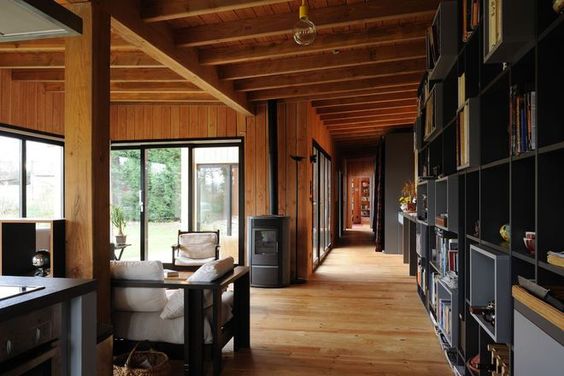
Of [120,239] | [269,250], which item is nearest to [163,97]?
[120,239]

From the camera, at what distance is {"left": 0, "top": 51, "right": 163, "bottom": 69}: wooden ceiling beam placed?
14.8 ft

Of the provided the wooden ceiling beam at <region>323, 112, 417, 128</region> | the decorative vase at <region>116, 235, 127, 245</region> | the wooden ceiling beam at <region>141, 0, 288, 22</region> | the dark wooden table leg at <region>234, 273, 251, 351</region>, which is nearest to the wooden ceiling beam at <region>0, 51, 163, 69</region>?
the wooden ceiling beam at <region>141, 0, 288, 22</region>

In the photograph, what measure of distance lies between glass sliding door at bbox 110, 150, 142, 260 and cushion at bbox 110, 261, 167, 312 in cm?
441

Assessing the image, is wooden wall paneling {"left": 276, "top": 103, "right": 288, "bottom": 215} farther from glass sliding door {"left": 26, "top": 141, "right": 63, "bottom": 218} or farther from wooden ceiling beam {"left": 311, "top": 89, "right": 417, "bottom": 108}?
glass sliding door {"left": 26, "top": 141, "right": 63, "bottom": 218}

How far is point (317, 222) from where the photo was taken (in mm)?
7727

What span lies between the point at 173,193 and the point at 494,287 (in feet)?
19.1

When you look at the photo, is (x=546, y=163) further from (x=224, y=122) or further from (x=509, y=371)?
(x=224, y=122)

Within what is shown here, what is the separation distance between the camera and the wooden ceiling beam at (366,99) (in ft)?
21.2

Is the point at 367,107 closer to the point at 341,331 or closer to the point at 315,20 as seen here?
the point at 315,20

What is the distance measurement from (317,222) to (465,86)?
5399mm

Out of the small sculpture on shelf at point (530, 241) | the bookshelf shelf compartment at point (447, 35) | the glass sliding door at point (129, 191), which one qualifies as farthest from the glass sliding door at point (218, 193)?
the small sculpture on shelf at point (530, 241)

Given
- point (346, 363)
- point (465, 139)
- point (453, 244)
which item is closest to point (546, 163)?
point (465, 139)

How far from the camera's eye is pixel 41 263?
8.14 ft

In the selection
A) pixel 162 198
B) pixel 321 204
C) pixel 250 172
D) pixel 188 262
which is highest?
pixel 250 172
